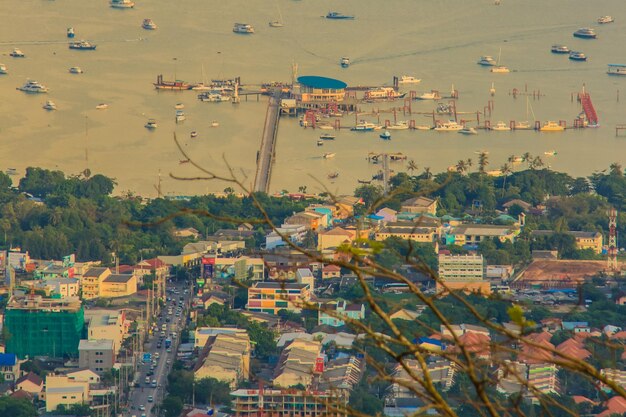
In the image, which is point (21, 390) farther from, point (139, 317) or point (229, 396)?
point (139, 317)

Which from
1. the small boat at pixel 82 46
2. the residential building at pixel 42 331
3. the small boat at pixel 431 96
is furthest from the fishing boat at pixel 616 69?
the residential building at pixel 42 331

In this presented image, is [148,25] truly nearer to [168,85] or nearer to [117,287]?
[168,85]

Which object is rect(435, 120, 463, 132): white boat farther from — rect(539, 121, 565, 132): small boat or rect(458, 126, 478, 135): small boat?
rect(539, 121, 565, 132): small boat

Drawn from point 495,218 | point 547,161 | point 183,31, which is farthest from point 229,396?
point 183,31

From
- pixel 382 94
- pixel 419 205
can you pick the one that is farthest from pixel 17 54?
pixel 419 205

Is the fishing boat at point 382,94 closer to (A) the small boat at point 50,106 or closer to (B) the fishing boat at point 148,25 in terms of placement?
(A) the small boat at point 50,106

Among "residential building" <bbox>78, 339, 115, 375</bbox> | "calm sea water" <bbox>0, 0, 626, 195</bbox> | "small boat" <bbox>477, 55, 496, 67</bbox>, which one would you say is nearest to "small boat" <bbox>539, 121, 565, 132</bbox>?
"calm sea water" <bbox>0, 0, 626, 195</bbox>

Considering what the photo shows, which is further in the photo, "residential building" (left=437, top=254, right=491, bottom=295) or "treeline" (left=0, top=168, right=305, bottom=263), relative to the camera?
"treeline" (left=0, top=168, right=305, bottom=263)
